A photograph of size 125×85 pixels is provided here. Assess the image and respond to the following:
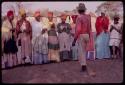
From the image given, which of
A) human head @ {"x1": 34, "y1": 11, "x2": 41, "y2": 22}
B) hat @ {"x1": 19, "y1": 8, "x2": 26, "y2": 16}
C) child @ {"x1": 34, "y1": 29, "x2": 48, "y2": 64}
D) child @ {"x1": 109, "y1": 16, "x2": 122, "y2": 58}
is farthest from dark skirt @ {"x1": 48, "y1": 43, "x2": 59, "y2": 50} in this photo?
child @ {"x1": 109, "y1": 16, "x2": 122, "y2": 58}

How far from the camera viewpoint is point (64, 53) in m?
9.95

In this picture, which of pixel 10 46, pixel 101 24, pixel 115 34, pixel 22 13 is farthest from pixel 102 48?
pixel 10 46

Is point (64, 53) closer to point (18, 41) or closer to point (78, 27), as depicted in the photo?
point (18, 41)

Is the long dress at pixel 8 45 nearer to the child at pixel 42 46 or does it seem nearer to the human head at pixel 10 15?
the human head at pixel 10 15

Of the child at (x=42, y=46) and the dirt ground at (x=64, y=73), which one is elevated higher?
the child at (x=42, y=46)

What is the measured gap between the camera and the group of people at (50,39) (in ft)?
27.7

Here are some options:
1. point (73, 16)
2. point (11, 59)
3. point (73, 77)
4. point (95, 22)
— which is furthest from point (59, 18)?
point (73, 77)

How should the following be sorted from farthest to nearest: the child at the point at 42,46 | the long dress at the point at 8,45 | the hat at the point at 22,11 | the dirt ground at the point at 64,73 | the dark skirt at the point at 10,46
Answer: the child at the point at 42,46 < the hat at the point at 22,11 < the dark skirt at the point at 10,46 < the long dress at the point at 8,45 < the dirt ground at the point at 64,73

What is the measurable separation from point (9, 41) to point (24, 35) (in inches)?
23.2

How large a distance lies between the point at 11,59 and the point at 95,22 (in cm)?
260

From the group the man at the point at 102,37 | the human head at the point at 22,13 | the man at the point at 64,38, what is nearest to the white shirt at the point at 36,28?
the human head at the point at 22,13

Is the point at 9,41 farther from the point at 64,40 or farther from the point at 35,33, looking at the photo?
the point at 64,40

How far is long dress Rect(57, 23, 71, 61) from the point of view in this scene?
9.62 meters

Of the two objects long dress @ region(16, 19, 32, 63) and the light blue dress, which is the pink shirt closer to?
long dress @ region(16, 19, 32, 63)
